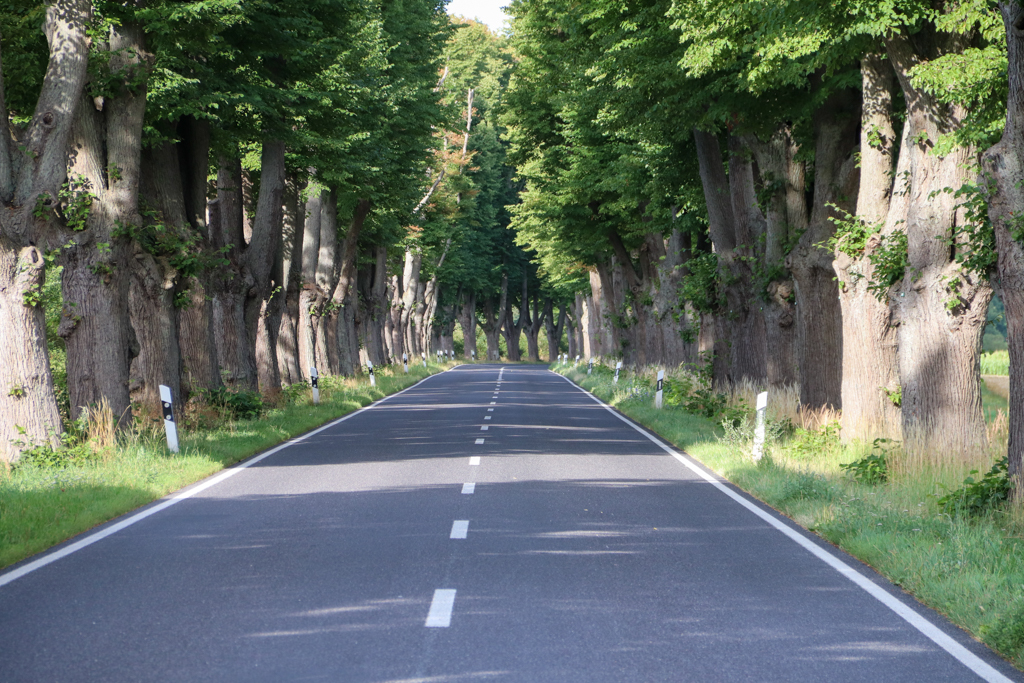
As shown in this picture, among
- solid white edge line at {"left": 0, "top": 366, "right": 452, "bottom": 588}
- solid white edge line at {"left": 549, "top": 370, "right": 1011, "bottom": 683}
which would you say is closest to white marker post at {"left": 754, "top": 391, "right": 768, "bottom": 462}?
solid white edge line at {"left": 549, "top": 370, "right": 1011, "bottom": 683}

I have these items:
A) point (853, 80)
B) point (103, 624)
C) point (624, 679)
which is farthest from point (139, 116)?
point (624, 679)

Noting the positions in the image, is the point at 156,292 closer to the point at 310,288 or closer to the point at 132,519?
the point at 132,519

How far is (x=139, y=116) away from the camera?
16.9m

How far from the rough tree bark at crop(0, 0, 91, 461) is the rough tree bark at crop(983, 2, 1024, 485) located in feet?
36.3

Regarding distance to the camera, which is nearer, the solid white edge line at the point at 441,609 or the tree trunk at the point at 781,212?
the solid white edge line at the point at 441,609

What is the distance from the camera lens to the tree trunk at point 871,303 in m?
15.5

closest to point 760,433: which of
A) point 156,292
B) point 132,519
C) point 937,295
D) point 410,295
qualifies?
point 937,295

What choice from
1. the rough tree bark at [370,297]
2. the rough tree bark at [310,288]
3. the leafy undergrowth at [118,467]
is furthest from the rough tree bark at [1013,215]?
the rough tree bark at [370,297]

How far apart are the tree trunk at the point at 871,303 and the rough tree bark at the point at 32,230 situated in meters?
10.6

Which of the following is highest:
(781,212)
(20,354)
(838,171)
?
(838,171)

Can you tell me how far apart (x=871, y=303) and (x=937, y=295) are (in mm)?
2578

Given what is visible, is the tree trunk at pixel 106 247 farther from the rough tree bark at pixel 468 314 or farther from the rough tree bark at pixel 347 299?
the rough tree bark at pixel 468 314

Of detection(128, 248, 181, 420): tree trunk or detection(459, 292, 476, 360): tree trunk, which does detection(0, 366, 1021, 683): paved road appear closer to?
detection(128, 248, 181, 420): tree trunk

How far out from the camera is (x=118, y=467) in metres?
13.8
